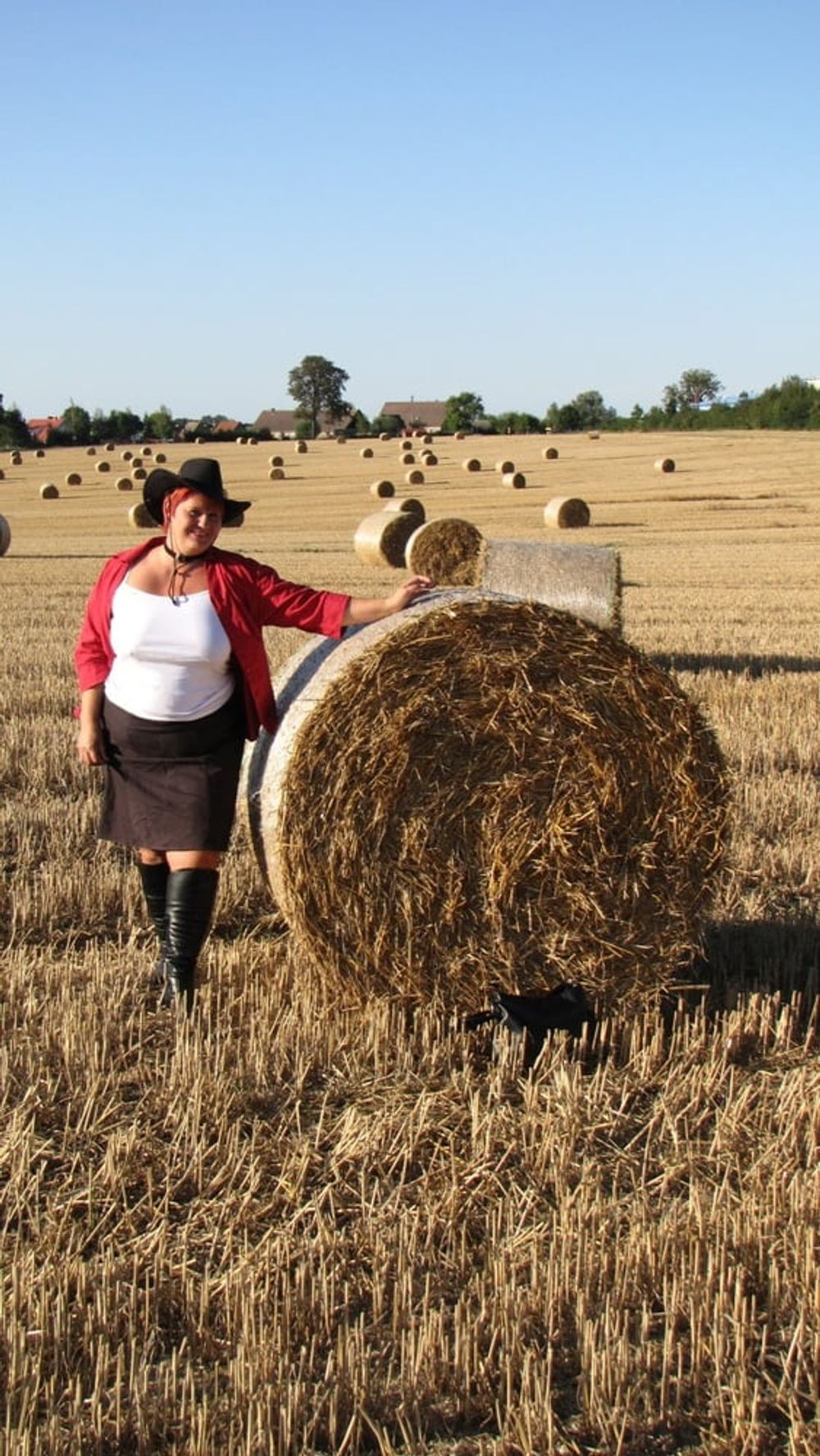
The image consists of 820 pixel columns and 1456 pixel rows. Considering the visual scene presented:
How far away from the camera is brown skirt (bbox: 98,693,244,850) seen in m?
5.15

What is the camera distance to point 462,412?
97.3 m

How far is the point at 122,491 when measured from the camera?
48.0 metres

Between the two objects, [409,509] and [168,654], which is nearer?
[168,654]

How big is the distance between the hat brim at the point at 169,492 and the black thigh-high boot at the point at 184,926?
3.85ft

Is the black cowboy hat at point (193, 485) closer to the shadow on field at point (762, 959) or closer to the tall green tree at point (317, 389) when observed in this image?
the shadow on field at point (762, 959)

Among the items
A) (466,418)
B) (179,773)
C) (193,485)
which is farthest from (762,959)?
(466,418)

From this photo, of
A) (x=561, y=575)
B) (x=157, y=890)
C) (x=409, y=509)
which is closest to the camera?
(x=157, y=890)

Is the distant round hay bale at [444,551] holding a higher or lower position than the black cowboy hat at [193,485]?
lower

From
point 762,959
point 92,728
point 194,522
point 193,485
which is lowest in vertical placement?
point 762,959

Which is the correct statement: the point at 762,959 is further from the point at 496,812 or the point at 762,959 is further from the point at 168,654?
the point at 168,654

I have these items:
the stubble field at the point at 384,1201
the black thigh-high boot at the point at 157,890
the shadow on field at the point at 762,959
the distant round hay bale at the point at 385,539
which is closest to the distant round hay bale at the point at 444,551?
the distant round hay bale at the point at 385,539

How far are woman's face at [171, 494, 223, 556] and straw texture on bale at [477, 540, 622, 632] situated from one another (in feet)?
22.7

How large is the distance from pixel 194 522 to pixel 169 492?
15cm

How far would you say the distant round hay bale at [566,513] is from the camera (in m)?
31.1
